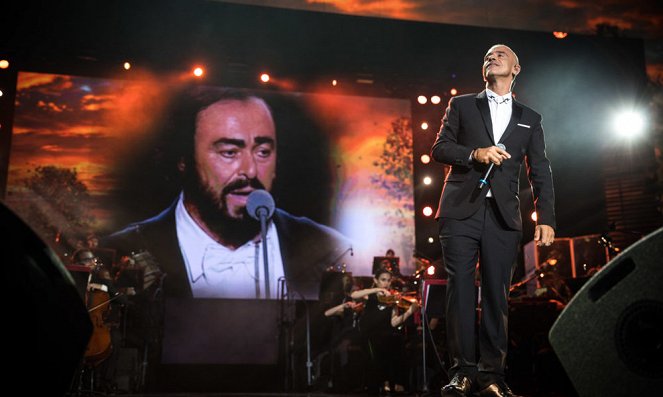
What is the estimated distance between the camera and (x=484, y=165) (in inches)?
115

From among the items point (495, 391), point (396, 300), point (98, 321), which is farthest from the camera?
point (396, 300)

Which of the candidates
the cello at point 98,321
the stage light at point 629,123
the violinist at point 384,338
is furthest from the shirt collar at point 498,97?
the stage light at point 629,123

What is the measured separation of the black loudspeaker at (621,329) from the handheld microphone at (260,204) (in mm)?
8152

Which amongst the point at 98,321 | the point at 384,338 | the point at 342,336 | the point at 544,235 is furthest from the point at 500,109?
the point at 342,336

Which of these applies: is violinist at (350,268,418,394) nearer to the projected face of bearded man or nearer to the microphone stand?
the microphone stand

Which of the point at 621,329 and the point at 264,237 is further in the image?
the point at 264,237

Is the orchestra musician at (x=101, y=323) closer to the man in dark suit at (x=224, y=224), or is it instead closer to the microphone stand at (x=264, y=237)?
the man in dark suit at (x=224, y=224)

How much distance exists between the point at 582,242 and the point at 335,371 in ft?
15.5

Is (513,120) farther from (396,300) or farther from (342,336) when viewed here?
(342,336)

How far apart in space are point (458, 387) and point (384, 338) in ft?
12.5

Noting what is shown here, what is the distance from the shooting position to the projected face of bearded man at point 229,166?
9.22 m

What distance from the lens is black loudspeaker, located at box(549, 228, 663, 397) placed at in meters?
1.29

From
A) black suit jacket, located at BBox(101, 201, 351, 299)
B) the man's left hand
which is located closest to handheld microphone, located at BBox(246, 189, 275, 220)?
black suit jacket, located at BBox(101, 201, 351, 299)

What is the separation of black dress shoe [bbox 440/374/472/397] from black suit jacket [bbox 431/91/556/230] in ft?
2.26
